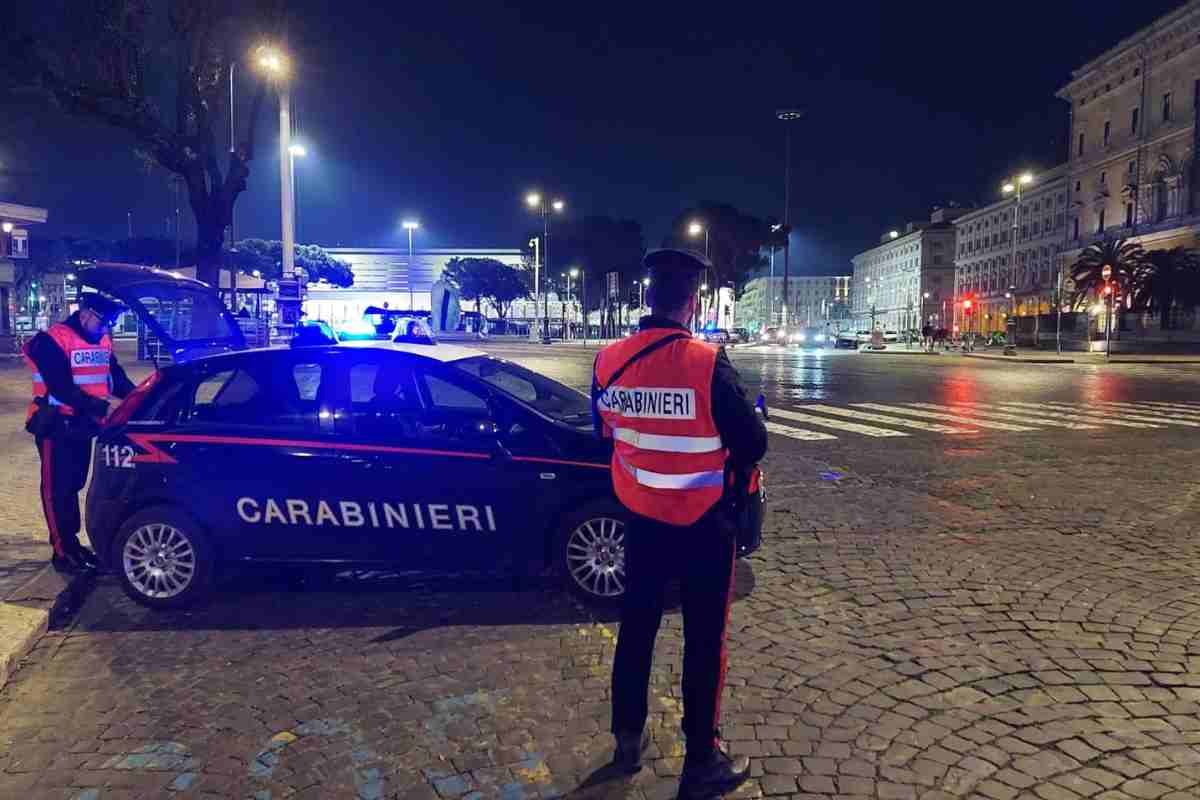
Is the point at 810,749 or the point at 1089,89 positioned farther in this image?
the point at 1089,89

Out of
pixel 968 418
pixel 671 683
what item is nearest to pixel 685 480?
pixel 671 683

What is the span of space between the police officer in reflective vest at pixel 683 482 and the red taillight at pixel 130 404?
3.47 m

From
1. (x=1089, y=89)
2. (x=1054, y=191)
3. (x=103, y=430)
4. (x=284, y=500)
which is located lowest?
(x=284, y=500)

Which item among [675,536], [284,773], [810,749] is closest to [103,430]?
[284,773]

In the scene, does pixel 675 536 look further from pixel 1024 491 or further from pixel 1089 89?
pixel 1089 89

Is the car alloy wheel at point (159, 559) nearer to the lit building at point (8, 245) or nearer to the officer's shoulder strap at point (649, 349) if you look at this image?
the officer's shoulder strap at point (649, 349)

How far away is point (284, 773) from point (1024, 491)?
24.1 ft

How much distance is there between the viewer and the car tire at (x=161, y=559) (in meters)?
4.99

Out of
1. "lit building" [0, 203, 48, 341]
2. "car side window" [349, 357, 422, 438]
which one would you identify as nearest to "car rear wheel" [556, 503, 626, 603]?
"car side window" [349, 357, 422, 438]

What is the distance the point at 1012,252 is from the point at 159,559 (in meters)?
83.3

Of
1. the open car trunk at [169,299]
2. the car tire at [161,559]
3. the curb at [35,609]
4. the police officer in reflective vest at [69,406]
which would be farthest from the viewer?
the open car trunk at [169,299]

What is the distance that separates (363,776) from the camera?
314cm

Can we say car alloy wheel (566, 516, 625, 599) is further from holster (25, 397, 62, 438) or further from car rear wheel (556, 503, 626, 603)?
holster (25, 397, 62, 438)

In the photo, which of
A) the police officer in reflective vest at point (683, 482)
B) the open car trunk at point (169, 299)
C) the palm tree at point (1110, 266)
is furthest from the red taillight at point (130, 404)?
the palm tree at point (1110, 266)
